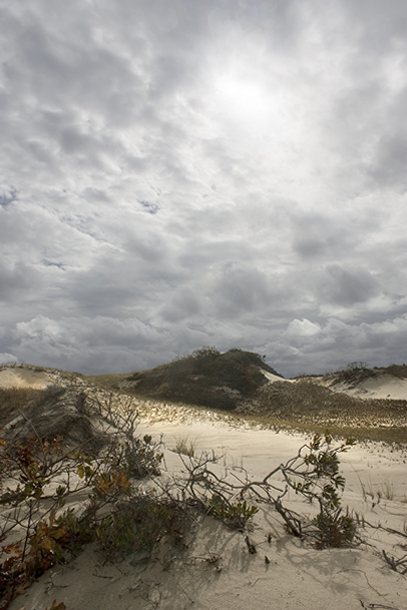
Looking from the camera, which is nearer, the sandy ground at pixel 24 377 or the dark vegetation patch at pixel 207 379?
the sandy ground at pixel 24 377

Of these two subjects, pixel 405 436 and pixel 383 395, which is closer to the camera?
pixel 405 436

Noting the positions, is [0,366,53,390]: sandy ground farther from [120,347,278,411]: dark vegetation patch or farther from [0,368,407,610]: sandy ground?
[0,368,407,610]: sandy ground

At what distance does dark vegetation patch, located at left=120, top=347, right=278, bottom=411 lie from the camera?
80.1ft

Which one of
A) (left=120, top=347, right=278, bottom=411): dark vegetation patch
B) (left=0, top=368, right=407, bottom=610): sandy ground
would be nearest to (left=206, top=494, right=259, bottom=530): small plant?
(left=0, top=368, right=407, bottom=610): sandy ground

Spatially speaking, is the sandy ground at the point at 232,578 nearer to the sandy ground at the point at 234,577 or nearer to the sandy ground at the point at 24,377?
the sandy ground at the point at 234,577

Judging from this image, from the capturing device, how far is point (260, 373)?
1091 inches

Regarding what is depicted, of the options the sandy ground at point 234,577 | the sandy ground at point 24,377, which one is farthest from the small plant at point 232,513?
the sandy ground at point 24,377

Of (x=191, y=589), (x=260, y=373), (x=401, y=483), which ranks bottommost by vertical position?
(x=401, y=483)

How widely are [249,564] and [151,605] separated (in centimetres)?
71

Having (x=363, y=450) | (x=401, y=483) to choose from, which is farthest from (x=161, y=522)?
(x=363, y=450)

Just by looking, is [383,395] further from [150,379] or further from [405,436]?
[150,379]

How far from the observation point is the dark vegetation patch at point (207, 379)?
24422 millimetres

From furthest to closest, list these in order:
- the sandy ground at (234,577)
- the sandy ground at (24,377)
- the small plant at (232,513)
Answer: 1. the sandy ground at (24,377)
2. the small plant at (232,513)
3. the sandy ground at (234,577)

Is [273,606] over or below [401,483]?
over
